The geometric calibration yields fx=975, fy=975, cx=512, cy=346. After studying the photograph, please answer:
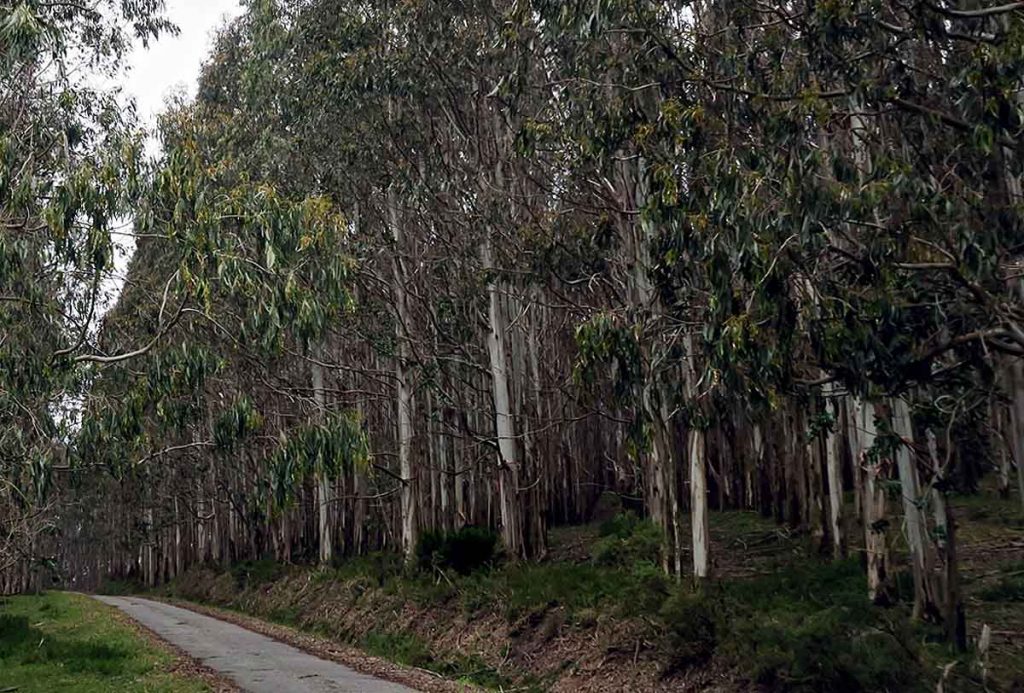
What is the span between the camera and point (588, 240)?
15.6 metres

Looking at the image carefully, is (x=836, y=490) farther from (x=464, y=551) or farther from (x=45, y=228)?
(x=45, y=228)

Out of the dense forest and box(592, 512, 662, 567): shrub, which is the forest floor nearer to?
box(592, 512, 662, 567): shrub

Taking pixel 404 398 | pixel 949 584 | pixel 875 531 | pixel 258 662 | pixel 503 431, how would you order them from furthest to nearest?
pixel 404 398 < pixel 503 431 < pixel 258 662 < pixel 875 531 < pixel 949 584

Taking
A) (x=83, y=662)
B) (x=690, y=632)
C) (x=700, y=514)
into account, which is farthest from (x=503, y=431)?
(x=83, y=662)

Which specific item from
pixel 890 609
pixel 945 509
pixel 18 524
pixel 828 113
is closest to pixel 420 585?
pixel 18 524

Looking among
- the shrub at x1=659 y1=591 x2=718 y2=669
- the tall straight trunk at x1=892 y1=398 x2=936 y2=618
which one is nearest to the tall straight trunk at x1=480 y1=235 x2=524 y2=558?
the shrub at x1=659 y1=591 x2=718 y2=669

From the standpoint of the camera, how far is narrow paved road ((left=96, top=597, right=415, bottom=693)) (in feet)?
39.4

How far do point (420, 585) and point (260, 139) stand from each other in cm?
1129

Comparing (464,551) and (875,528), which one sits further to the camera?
(464,551)

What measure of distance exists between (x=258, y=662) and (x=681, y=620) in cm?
668

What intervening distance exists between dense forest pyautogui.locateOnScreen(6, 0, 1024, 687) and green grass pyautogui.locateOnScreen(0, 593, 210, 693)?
88.5 inches

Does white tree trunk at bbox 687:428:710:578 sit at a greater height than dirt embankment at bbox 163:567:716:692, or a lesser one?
greater

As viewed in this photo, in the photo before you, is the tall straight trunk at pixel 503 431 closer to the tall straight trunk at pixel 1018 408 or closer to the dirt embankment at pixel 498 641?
the dirt embankment at pixel 498 641

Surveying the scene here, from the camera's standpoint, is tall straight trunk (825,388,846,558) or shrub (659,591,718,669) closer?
shrub (659,591,718,669)
